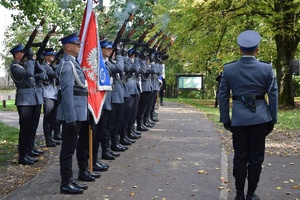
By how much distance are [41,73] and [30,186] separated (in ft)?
10.0

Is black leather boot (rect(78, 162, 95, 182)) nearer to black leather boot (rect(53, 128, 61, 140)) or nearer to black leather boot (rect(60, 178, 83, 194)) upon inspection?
black leather boot (rect(60, 178, 83, 194))

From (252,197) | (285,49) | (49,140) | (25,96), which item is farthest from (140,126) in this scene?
(285,49)

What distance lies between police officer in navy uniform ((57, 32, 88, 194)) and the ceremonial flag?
81cm

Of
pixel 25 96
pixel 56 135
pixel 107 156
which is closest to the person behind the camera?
pixel 25 96

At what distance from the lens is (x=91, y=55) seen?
293 inches

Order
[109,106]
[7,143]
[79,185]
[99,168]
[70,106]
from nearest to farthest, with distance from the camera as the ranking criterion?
[70,106]
[79,185]
[99,168]
[109,106]
[7,143]

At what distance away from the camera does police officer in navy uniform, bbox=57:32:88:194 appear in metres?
6.21

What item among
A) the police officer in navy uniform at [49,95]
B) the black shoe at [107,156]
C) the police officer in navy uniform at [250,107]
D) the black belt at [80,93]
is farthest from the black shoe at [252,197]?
the police officer in navy uniform at [49,95]

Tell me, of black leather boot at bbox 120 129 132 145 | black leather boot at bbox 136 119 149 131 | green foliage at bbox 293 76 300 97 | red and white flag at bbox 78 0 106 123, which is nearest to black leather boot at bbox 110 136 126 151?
black leather boot at bbox 120 129 132 145

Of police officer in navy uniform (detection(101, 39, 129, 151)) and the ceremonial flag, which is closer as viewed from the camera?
the ceremonial flag

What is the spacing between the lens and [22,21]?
12789 millimetres

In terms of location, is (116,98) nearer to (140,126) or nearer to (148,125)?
(140,126)

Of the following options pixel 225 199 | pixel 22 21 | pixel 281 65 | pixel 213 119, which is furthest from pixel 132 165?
pixel 281 65

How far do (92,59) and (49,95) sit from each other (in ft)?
10.4
